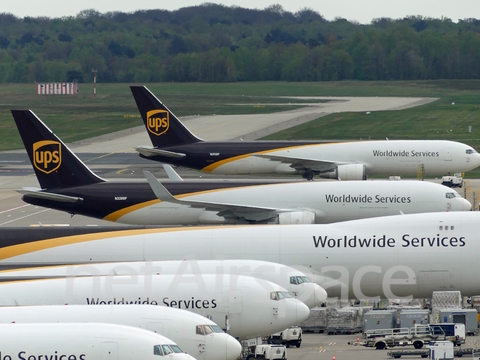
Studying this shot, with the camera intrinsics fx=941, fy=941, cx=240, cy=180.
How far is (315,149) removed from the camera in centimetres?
8356

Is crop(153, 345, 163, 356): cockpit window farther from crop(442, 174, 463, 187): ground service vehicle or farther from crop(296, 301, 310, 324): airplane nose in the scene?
crop(442, 174, 463, 187): ground service vehicle

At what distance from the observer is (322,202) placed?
199 ft

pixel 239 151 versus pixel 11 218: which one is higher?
pixel 239 151

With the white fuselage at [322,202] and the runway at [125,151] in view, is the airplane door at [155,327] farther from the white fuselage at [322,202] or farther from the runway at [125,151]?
the runway at [125,151]

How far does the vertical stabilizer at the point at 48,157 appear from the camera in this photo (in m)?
58.1

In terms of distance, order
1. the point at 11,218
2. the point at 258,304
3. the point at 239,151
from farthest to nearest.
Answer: the point at 239,151 → the point at 11,218 → the point at 258,304

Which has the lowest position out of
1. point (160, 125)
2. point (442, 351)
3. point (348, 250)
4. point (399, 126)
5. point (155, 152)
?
point (442, 351)

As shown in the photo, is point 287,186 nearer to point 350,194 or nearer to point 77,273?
point 350,194

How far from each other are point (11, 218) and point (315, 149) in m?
27.0

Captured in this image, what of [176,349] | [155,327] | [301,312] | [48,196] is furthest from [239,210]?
[176,349]

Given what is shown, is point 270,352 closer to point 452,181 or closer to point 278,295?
point 278,295

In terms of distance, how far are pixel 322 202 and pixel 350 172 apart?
19536 millimetres

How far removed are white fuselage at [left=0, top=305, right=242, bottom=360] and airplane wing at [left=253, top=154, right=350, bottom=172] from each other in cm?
5003

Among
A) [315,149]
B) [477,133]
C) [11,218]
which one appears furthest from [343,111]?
[11,218]
